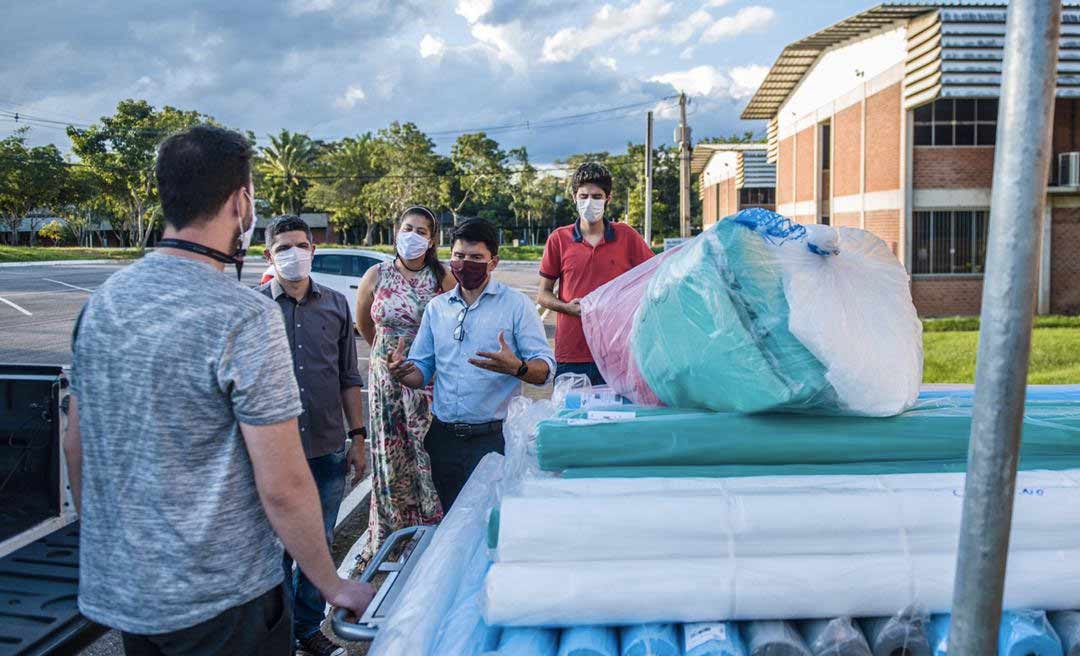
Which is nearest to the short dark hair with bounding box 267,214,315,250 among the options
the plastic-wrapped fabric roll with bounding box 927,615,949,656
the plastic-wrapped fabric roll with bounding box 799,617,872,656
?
the plastic-wrapped fabric roll with bounding box 799,617,872,656

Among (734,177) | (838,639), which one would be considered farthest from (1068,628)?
(734,177)

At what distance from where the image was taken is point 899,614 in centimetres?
181

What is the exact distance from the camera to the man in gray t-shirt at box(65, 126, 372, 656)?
1.75m

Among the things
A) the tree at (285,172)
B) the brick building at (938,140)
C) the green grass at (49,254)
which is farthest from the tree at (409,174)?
the brick building at (938,140)

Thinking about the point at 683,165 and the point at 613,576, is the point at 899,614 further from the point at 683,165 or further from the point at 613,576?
the point at 683,165

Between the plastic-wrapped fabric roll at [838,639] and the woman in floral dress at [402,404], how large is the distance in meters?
2.66

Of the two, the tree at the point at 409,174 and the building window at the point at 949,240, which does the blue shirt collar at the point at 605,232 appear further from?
the tree at the point at 409,174

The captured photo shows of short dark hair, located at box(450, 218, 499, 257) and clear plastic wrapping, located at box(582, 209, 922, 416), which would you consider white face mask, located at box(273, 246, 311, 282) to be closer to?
short dark hair, located at box(450, 218, 499, 257)

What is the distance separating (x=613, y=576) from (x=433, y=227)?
2.93m

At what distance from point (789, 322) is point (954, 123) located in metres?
21.0

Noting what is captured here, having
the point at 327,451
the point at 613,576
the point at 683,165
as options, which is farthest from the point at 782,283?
the point at 683,165

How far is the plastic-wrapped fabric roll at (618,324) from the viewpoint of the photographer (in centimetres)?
285

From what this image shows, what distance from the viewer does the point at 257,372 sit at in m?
1.75

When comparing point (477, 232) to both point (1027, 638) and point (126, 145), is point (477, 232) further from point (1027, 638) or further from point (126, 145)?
point (126, 145)
